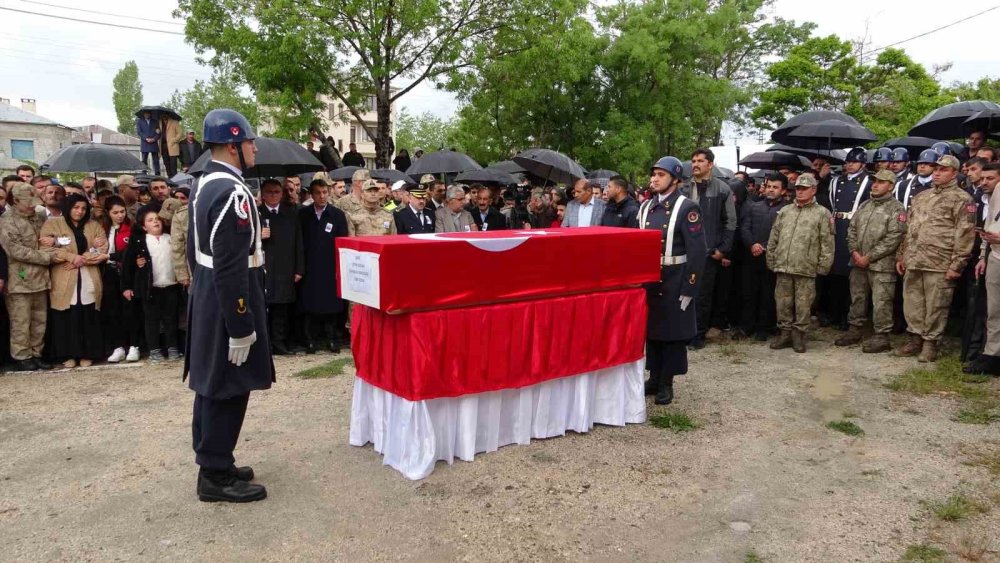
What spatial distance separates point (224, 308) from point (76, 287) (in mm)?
4531

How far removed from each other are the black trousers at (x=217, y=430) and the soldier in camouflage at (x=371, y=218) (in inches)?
157

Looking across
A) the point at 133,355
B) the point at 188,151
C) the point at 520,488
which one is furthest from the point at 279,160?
the point at 188,151

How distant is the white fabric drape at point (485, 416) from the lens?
4.26 meters

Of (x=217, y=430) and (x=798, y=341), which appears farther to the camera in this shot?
(x=798, y=341)

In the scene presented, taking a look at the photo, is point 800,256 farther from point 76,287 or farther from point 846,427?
point 76,287

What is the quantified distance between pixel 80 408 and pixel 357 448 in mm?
2603

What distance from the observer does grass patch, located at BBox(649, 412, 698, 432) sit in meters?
5.19

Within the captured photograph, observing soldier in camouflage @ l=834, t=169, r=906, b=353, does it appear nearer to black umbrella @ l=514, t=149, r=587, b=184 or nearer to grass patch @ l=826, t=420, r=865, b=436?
grass patch @ l=826, t=420, r=865, b=436

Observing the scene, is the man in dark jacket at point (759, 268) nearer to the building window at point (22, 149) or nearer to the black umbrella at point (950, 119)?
the black umbrella at point (950, 119)

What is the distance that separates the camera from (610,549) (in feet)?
11.2

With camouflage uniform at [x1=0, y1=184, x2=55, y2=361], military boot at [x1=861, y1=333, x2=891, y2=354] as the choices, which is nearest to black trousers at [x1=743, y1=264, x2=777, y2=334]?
military boot at [x1=861, y1=333, x2=891, y2=354]

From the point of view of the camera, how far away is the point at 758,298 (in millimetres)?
8406

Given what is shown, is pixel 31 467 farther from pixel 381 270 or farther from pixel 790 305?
pixel 790 305

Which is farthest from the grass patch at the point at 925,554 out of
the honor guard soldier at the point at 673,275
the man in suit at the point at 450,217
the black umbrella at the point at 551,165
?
the black umbrella at the point at 551,165
